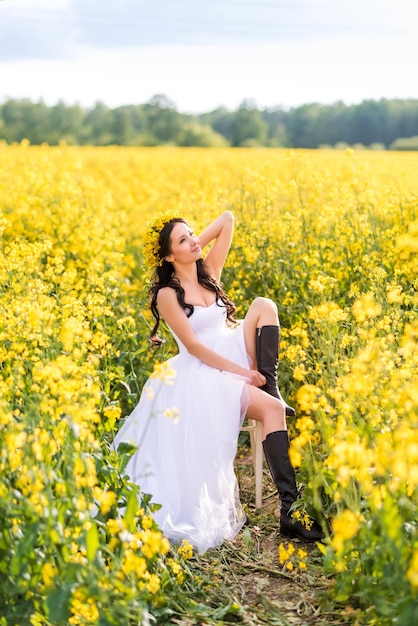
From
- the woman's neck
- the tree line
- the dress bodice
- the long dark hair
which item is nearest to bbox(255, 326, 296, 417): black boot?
the dress bodice

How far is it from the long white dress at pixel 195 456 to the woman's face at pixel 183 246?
628 millimetres

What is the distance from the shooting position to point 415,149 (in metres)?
22.8

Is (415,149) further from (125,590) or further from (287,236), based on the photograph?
(125,590)

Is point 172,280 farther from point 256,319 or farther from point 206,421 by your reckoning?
point 206,421

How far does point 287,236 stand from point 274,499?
2.09 m

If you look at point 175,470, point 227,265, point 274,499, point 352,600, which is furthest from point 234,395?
point 227,265

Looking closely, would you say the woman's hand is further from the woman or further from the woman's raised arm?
the woman's raised arm

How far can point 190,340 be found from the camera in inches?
158

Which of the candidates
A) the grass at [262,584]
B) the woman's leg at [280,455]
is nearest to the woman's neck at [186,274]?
the woman's leg at [280,455]

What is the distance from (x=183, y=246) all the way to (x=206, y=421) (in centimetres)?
98

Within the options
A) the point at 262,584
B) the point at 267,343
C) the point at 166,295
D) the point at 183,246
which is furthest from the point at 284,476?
the point at 183,246

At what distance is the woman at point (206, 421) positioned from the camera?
372 cm

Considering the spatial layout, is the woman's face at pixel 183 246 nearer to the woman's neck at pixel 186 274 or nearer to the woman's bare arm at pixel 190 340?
the woman's neck at pixel 186 274

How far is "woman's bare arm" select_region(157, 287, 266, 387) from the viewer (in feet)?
13.0
